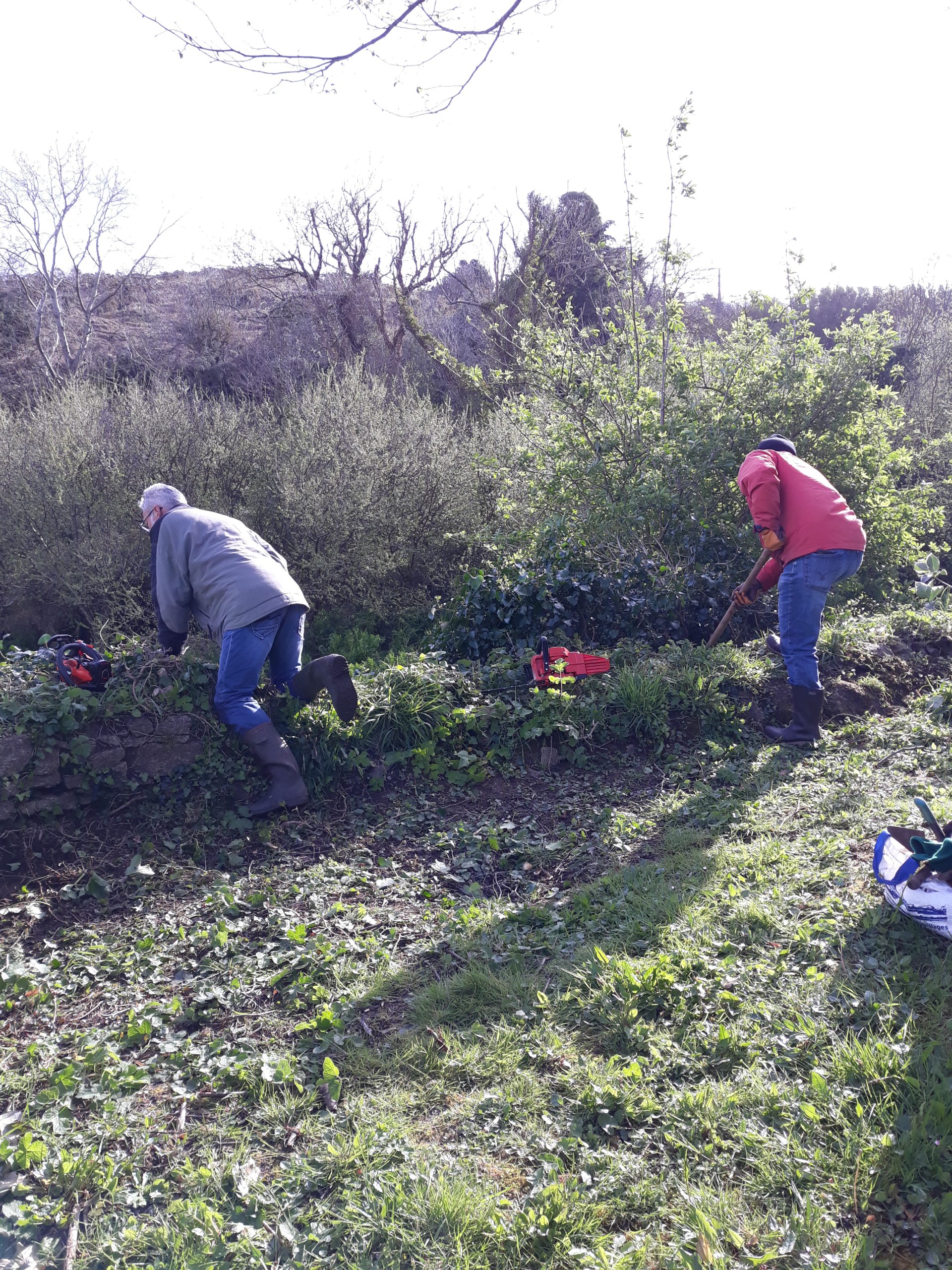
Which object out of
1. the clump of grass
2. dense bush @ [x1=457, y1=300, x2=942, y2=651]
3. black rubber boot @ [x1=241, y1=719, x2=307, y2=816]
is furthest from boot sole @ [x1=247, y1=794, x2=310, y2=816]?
dense bush @ [x1=457, y1=300, x2=942, y2=651]

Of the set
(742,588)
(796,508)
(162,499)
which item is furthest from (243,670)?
(796,508)

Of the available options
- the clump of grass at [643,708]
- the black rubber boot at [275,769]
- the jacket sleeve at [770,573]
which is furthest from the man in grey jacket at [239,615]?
the jacket sleeve at [770,573]

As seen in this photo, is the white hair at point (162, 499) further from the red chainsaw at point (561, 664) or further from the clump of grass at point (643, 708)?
the clump of grass at point (643, 708)

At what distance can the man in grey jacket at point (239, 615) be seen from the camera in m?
4.99

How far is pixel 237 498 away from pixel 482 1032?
8627 mm

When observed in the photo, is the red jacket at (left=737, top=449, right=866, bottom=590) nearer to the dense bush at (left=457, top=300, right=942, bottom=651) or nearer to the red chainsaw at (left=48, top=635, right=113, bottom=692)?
the dense bush at (left=457, top=300, right=942, bottom=651)

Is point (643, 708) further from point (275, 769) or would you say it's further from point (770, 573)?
point (275, 769)

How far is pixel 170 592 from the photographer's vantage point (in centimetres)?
518

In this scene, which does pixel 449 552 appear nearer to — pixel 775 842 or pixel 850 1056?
pixel 775 842

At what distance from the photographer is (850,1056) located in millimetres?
2588

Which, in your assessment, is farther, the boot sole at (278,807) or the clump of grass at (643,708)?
the clump of grass at (643,708)

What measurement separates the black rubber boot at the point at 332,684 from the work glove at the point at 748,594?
3131 millimetres

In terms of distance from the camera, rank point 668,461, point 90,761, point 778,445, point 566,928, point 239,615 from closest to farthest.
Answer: point 566,928, point 90,761, point 239,615, point 778,445, point 668,461

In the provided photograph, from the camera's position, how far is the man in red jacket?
5.64 m
